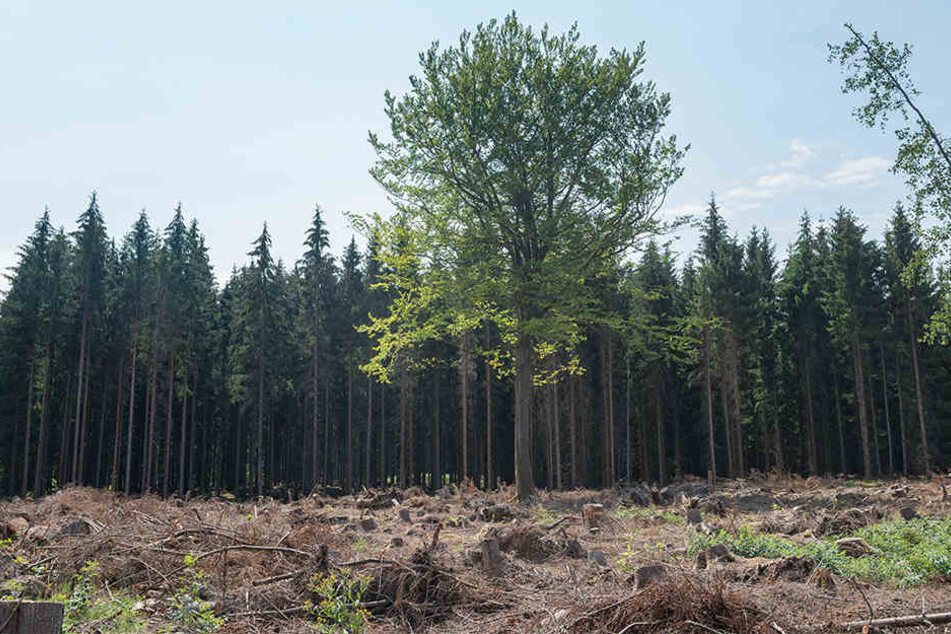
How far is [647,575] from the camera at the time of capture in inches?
247

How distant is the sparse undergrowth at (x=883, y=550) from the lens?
25.8ft

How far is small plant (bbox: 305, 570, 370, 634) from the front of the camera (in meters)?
6.02

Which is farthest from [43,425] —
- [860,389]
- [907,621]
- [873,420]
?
[873,420]

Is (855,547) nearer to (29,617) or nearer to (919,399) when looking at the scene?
(29,617)

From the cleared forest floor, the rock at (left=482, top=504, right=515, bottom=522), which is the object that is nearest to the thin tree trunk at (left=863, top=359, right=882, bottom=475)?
the cleared forest floor

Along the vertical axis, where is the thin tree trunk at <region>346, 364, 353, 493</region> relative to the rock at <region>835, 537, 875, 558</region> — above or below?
above

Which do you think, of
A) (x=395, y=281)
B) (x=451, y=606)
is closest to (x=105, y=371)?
(x=395, y=281)

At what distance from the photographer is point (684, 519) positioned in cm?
1426

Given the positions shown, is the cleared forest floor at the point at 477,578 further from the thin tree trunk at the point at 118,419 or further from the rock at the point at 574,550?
the thin tree trunk at the point at 118,419

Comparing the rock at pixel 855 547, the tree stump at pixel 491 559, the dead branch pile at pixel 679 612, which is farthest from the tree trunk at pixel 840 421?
the dead branch pile at pixel 679 612

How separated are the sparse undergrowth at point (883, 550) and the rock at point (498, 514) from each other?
17.4ft

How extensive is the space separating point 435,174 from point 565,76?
460cm

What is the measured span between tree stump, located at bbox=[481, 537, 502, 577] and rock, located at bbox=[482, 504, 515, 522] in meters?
6.65

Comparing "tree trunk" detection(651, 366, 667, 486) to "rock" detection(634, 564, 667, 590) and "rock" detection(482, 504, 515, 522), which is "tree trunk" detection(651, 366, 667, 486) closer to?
"rock" detection(482, 504, 515, 522)
